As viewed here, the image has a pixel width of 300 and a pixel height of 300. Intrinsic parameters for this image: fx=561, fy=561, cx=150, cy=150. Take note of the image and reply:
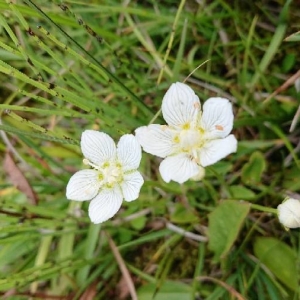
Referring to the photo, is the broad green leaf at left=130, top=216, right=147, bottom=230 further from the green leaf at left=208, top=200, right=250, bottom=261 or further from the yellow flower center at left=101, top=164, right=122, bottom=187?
the yellow flower center at left=101, top=164, right=122, bottom=187

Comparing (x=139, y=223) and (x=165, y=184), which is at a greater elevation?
(x=165, y=184)

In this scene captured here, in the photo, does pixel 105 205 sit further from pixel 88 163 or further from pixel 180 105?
pixel 180 105

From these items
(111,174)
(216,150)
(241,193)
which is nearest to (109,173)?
(111,174)

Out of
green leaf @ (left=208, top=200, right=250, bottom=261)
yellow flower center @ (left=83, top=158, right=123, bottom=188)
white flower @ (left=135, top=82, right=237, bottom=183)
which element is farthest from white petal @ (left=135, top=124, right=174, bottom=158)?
green leaf @ (left=208, top=200, right=250, bottom=261)

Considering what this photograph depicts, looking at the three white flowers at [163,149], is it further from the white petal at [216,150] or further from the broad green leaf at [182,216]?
the broad green leaf at [182,216]

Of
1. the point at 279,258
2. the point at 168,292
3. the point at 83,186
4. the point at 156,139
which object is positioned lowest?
the point at 168,292

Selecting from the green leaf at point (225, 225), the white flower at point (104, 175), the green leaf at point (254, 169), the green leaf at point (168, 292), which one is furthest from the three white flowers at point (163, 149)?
the green leaf at point (168, 292)

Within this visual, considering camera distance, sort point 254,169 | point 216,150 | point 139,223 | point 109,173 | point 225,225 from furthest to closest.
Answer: point 139,223 → point 254,169 → point 225,225 → point 109,173 → point 216,150

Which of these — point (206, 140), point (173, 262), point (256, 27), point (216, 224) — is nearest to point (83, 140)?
point (206, 140)
